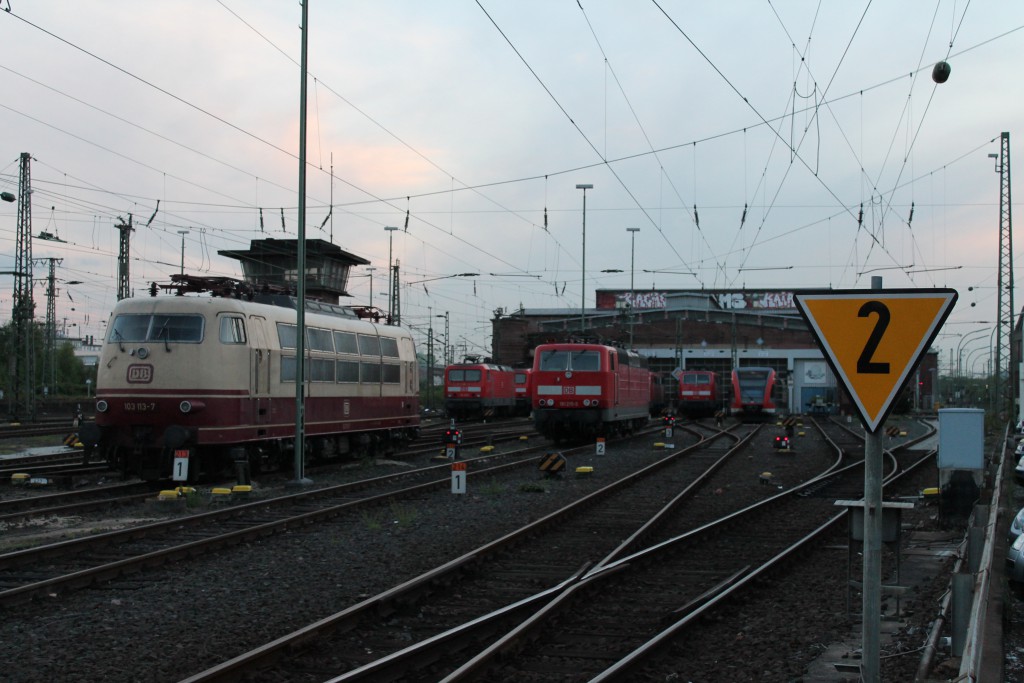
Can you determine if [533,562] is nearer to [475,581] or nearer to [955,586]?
[475,581]

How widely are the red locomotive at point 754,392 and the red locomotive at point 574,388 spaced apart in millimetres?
Answer: 19930

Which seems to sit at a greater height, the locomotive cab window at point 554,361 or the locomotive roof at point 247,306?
the locomotive roof at point 247,306

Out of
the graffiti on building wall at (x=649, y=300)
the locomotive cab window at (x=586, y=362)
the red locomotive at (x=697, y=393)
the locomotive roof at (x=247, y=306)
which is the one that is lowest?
the red locomotive at (x=697, y=393)

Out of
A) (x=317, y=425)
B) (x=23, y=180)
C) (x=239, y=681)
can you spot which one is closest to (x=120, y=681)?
(x=239, y=681)

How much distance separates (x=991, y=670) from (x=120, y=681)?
5598mm

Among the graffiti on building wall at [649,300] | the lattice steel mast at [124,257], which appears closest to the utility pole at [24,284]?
the lattice steel mast at [124,257]

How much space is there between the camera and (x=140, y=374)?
17188 millimetres

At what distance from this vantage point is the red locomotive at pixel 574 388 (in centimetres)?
2983

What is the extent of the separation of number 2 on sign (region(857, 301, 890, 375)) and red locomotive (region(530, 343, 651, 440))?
2546cm

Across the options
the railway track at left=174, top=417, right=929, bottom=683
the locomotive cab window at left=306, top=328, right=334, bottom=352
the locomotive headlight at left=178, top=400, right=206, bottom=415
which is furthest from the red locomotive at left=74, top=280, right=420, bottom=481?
the railway track at left=174, top=417, right=929, bottom=683

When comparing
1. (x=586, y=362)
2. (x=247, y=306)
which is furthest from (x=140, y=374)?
(x=586, y=362)

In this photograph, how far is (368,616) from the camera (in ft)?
26.7

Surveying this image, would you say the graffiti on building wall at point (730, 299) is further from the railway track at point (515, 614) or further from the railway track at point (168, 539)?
the railway track at point (515, 614)

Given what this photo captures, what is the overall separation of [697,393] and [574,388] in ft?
88.5
